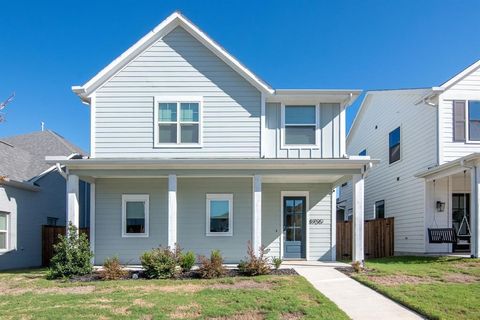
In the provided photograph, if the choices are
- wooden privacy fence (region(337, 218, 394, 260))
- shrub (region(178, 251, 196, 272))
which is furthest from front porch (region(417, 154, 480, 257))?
shrub (region(178, 251, 196, 272))

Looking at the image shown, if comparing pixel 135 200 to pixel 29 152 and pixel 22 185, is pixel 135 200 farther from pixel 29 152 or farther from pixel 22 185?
pixel 29 152

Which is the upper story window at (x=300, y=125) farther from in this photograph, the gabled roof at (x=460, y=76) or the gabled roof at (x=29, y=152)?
the gabled roof at (x=29, y=152)

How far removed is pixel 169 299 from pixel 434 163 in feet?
35.2

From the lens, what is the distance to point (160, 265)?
10883 millimetres

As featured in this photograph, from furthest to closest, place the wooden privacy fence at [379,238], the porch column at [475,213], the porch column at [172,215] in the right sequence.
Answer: the wooden privacy fence at [379,238]
the porch column at [475,213]
the porch column at [172,215]

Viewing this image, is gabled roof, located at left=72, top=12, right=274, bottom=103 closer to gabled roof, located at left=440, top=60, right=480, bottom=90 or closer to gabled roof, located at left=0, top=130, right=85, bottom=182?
gabled roof, located at left=0, top=130, right=85, bottom=182

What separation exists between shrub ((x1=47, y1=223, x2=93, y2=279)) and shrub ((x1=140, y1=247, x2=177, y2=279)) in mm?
1669

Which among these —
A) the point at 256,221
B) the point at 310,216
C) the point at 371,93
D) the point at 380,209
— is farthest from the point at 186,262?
the point at 371,93

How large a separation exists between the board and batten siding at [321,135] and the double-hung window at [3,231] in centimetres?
907

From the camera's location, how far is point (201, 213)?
45.8ft

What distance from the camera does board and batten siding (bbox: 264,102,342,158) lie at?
1345 centimetres

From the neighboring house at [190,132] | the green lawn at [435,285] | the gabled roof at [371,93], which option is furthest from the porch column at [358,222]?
the gabled roof at [371,93]

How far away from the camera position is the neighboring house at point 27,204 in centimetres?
1428

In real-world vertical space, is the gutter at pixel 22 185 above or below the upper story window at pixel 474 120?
below
